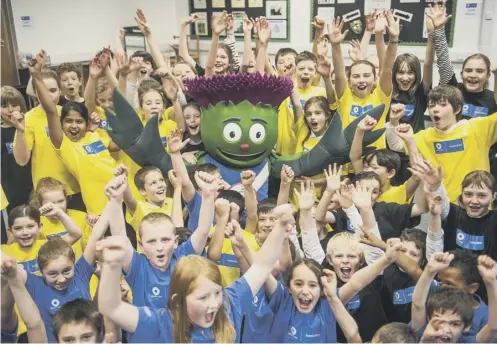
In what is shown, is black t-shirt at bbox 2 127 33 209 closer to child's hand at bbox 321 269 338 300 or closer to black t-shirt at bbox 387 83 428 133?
child's hand at bbox 321 269 338 300

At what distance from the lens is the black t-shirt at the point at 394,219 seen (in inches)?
96.3

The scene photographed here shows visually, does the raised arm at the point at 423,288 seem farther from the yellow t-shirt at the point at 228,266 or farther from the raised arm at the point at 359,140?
the raised arm at the point at 359,140

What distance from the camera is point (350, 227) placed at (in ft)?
8.14

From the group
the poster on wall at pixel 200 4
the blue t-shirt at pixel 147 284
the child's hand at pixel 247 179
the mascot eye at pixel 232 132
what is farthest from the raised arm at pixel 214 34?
the poster on wall at pixel 200 4

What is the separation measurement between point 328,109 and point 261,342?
1589mm

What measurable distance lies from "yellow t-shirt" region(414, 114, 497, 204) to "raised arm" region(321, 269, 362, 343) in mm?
1307

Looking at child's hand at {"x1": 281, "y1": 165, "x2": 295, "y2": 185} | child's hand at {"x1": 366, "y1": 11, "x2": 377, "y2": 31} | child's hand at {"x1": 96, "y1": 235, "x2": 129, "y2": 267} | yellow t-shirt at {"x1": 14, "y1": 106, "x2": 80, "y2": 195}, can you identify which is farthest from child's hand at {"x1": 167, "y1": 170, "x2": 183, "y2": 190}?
child's hand at {"x1": 366, "y1": 11, "x2": 377, "y2": 31}

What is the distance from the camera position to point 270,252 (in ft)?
5.56

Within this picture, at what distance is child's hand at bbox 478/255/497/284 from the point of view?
5.38ft

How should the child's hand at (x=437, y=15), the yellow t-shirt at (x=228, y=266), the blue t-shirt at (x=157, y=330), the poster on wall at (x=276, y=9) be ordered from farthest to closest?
1. the poster on wall at (x=276, y=9)
2. the child's hand at (x=437, y=15)
3. the yellow t-shirt at (x=228, y=266)
4. the blue t-shirt at (x=157, y=330)

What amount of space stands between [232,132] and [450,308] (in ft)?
4.50

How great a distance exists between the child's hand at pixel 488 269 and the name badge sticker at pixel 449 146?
1.21 metres

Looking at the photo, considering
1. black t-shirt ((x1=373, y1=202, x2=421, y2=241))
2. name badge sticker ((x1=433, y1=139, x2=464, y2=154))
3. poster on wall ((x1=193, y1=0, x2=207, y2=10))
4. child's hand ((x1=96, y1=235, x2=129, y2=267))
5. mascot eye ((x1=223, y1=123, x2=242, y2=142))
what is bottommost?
black t-shirt ((x1=373, y1=202, x2=421, y2=241))

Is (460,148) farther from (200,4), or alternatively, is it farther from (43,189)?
(200,4)
